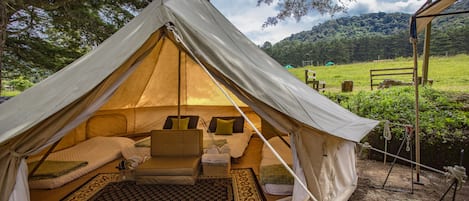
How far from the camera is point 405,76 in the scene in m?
8.98

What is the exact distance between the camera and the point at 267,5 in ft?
23.9

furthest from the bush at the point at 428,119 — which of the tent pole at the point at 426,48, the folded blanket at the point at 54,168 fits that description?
the folded blanket at the point at 54,168

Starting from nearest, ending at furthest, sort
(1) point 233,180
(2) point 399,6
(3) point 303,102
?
(3) point 303,102 < (1) point 233,180 < (2) point 399,6

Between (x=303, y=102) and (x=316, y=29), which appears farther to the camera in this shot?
(x=316, y=29)

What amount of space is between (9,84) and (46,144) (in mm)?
9042

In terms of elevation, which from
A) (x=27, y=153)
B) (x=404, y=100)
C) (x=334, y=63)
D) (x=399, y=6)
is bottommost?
(x=27, y=153)

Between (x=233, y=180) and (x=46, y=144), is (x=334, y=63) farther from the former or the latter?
(x=46, y=144)

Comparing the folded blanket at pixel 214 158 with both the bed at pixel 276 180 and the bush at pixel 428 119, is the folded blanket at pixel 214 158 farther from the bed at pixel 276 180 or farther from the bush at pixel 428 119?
the bush at pixel 428 119

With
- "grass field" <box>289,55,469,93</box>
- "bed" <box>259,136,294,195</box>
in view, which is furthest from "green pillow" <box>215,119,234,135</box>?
"grass field" <box>289,55,469,93</box>

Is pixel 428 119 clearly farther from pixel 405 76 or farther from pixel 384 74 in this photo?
pixel 405 76

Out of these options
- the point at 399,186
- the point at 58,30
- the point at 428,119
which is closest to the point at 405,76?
the point at 428,119

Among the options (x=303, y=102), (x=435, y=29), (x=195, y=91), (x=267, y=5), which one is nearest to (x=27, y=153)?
(x=303, y=102)

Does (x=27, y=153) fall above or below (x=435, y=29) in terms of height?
below

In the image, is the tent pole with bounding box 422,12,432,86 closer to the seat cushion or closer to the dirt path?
the dirt path
